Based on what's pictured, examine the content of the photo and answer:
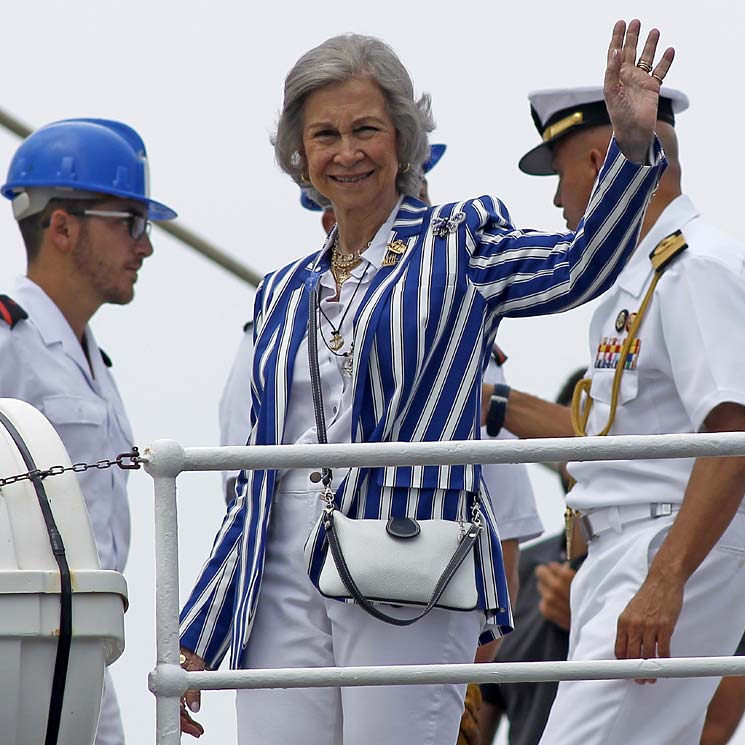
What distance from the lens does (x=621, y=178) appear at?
11.3 feet

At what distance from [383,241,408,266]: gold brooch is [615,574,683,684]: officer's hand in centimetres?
98

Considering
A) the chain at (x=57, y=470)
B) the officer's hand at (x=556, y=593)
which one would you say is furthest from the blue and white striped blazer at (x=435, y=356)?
Result: the officer's hand at (x=556, y=593)

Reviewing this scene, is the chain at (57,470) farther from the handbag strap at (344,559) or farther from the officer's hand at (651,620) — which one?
the officer's hand at (651,620)

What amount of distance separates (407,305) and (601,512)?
3.82 ft

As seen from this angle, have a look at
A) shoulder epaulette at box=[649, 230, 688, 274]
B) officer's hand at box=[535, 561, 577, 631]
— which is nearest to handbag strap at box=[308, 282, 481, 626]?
shoulder epaulette at box=[649, 230, 688, 274]

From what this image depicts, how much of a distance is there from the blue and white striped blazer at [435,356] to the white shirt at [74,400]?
76.7 inches

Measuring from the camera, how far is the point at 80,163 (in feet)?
21.3

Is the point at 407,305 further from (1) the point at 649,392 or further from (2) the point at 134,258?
(2) the point at 134,258

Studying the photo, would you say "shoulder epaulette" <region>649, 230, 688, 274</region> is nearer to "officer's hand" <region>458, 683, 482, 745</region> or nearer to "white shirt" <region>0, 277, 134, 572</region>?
"officer's hand" <region>458, 683, 482, 745</region>

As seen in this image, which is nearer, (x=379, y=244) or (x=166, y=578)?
(x=166, y=578)

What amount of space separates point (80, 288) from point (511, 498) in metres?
1.57

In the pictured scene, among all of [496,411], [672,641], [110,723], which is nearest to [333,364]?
[672,641]

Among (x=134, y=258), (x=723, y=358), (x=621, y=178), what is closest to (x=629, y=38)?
(x=621, y=178)

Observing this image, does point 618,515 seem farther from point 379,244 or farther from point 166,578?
point 166,578
